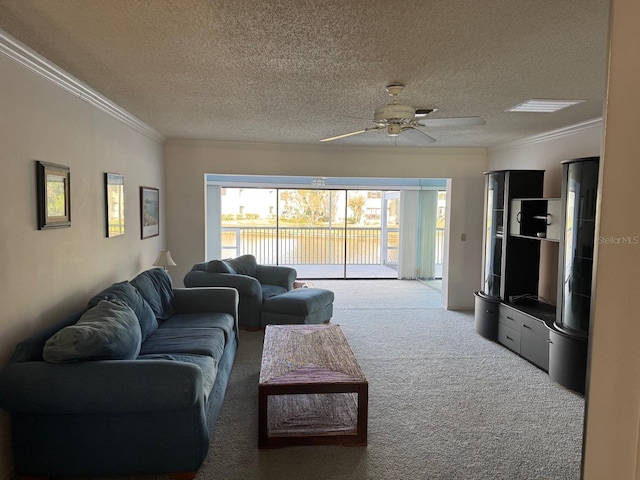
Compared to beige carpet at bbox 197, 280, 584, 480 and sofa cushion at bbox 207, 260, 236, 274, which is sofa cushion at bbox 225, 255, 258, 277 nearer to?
sofa cushion at bbox 207, 260, 236, 274

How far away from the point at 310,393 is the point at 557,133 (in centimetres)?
382

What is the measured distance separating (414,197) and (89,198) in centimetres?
669

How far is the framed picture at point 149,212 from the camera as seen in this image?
457cm

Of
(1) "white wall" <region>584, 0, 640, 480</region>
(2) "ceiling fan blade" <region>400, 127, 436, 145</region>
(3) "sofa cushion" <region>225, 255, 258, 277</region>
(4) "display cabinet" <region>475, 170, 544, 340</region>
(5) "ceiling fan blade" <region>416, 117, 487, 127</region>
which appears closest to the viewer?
(1) "white wall" <region>584, 0, 640, 480</region>

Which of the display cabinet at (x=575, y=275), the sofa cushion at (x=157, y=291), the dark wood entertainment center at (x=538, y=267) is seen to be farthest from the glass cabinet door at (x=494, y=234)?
the sofa cushion at (x=157, y=291)

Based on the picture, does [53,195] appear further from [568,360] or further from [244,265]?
[568,360]

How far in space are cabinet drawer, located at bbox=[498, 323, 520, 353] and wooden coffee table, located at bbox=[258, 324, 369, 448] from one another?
78.6 inches

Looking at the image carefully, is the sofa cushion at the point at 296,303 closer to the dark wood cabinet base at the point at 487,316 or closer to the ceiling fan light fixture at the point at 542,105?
the dark wood cabinet base at the point at 487,316

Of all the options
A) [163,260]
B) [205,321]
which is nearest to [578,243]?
[205,321]

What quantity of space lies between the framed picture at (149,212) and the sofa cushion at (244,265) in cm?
100

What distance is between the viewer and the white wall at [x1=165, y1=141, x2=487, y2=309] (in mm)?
5582

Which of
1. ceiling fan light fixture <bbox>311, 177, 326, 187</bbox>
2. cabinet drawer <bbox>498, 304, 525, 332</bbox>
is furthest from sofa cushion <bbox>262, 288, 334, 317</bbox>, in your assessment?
ceiling fan light fixture <bbox>311, 177, 326, 187</bbox>

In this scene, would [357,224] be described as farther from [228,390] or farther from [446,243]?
[228,390]

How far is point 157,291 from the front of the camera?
12.3ft
